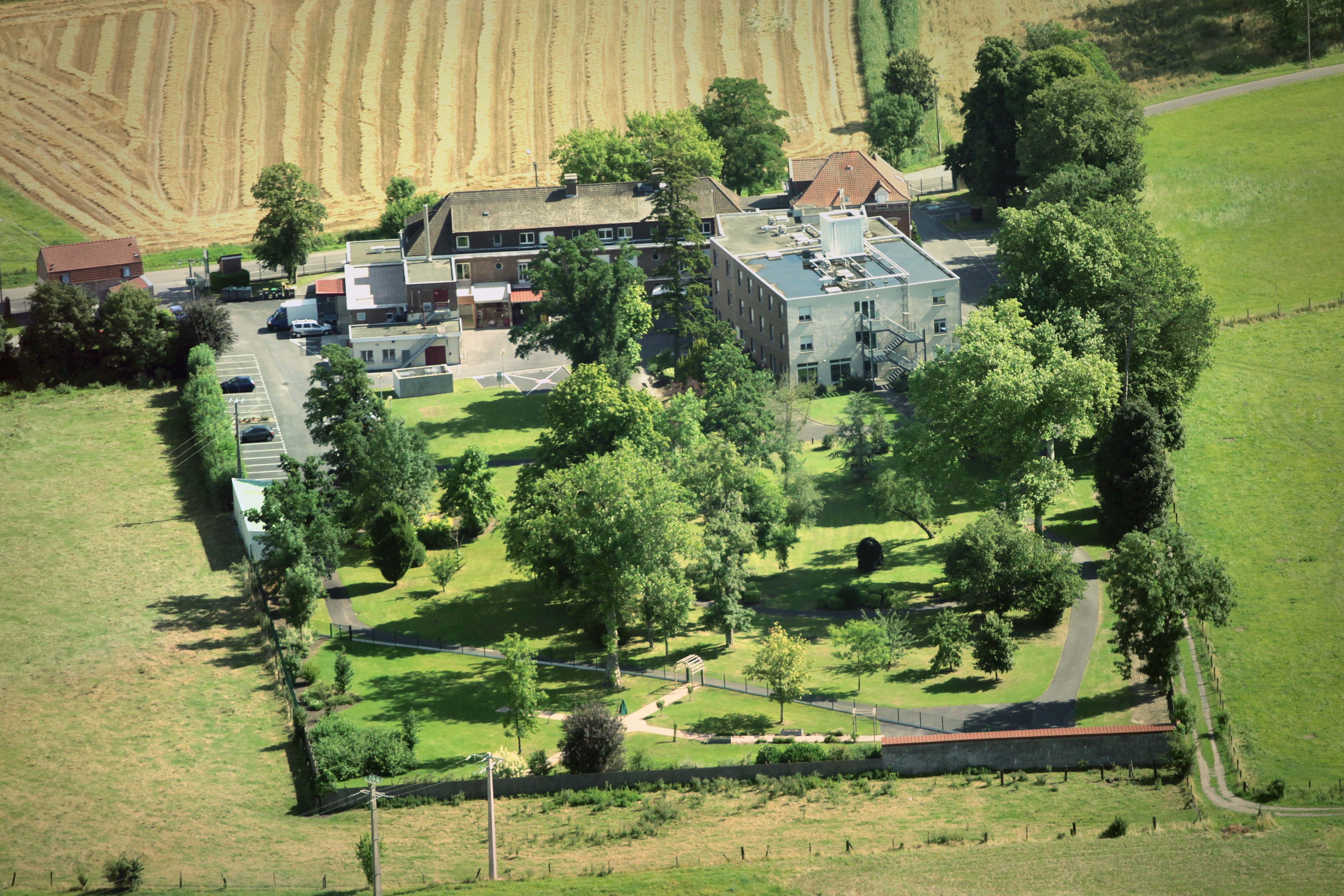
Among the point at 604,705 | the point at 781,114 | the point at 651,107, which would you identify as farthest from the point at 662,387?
the point at 651,107

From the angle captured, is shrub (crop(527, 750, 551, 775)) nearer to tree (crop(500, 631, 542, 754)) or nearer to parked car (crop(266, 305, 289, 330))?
tree (crop(500, 631, 542, 754))

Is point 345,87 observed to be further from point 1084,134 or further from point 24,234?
point 1084,134

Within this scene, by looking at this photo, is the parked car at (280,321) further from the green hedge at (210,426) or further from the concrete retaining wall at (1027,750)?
the concrete retaining wall at (1027,750)

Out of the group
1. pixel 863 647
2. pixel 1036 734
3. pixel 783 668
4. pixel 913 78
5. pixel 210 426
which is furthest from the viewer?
pixel 913 78

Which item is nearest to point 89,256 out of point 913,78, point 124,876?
point 913,78

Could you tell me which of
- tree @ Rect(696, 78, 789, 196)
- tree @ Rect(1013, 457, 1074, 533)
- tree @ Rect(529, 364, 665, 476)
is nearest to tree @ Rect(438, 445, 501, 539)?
tree @ Rect(529, 364, 665, 476)

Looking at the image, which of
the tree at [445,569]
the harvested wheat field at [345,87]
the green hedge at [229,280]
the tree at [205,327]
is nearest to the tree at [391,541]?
the tree at [445,569]

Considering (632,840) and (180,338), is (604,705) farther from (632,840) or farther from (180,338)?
(180,338)
